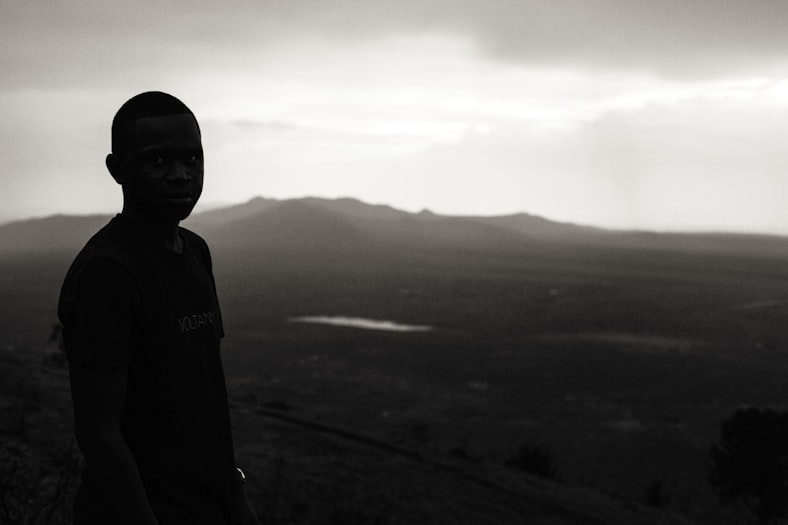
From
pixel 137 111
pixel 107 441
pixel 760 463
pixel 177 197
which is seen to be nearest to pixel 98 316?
pixel 107 441

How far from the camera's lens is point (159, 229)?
89.6 inches

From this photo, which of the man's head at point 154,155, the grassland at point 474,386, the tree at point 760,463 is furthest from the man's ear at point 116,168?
the tree at point 760,463

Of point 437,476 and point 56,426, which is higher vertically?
point 56,426

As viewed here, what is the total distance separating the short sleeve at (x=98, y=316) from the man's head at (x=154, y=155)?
25 centimetres

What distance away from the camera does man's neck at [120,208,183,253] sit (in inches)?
88.4

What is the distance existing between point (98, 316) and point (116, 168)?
48 centimetres

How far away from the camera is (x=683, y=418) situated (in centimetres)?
5988

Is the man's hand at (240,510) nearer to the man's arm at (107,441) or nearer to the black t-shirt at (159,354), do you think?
the black t-shirt at (159,354)

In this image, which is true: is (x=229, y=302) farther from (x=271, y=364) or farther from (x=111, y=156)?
(x=111, y=156)

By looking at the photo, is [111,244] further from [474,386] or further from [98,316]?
[474,386]

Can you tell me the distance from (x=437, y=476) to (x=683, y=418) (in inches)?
2024

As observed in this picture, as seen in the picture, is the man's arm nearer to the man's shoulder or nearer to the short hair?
the man's shoulder

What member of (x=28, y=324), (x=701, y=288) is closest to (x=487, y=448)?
Answer: (x=28, y=324)

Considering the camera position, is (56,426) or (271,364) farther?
(271,364)
